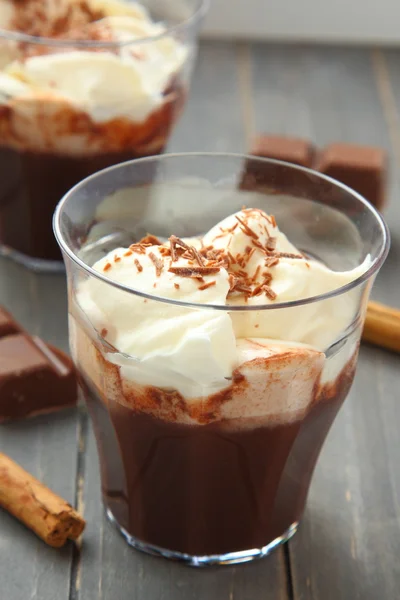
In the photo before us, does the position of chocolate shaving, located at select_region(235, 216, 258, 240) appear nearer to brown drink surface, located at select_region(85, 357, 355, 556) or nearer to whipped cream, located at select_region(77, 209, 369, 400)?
whipped cream, located at select_region(77, 209, 369, 400)

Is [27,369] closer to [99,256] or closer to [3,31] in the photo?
[99,256]

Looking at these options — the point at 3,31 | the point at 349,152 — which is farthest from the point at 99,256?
the point at 349,152

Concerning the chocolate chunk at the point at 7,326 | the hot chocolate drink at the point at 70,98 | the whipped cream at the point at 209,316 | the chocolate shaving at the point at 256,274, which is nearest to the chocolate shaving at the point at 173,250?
the whipped cream at the point at 209,316

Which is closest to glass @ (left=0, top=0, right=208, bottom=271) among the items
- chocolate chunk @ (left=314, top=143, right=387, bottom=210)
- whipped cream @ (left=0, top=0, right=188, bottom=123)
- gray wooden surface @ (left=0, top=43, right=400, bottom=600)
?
whipped cream @ (left=0, top=0, right=188, bottom=123)

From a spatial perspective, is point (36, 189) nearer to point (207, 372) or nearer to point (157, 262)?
point (157, 262)

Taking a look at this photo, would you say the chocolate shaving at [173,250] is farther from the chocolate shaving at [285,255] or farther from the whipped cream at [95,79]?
the whipped cream at [95,79]

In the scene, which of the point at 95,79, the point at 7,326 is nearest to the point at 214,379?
the point at 7,326

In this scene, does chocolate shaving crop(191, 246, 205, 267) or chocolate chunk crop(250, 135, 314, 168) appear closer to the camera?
chocolate shaving crop(191, 246, 205, 267)
